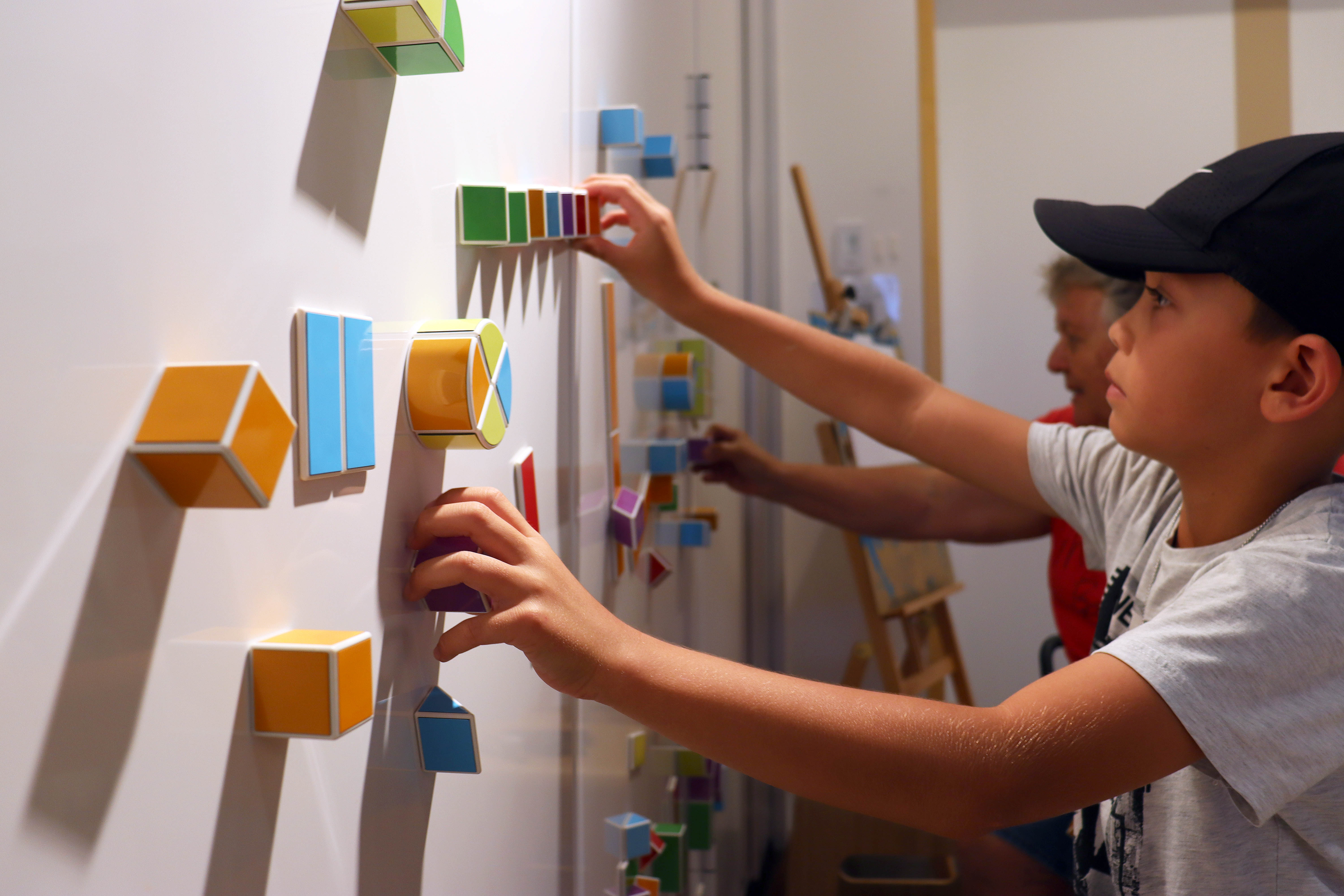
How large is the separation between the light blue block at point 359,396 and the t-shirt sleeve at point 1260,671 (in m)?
0.48

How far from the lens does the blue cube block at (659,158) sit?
1048 mm

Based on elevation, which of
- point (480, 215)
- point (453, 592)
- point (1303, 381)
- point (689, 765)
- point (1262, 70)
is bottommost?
point (689, 765)

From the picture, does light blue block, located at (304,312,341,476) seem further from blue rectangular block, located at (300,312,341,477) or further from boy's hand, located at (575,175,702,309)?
boy's hand, located at (575,175,702,309)

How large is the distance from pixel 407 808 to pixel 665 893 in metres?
0.68

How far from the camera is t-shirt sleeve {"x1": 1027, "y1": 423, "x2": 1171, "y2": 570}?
36.7 inches

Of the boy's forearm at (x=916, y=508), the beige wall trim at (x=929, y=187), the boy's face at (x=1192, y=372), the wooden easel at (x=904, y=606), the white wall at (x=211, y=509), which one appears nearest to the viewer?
the white wall at (x=211, y=509)

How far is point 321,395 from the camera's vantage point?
391 millimetres

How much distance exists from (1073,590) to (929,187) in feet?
3.73

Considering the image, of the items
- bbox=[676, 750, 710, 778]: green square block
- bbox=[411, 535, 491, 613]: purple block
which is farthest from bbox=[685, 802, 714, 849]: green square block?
bbox=[411, 535, 491, 613]: purple block

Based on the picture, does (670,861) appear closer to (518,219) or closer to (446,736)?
(446,736)

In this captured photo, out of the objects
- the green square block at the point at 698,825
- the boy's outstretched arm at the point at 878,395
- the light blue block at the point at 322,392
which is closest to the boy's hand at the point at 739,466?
the boy's outstretched arm at the point at 878,395

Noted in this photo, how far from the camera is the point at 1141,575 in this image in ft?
2.87

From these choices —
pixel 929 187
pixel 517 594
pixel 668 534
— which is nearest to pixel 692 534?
pixel 668 534

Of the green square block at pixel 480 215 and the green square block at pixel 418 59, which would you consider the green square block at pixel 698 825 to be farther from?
the green square block at pixel 418 59
